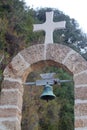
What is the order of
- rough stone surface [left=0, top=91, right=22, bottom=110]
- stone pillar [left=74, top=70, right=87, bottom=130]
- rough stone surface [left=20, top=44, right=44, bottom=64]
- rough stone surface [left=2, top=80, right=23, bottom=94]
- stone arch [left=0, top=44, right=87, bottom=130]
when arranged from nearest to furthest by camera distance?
stone pillar [left=74, top=70, right=87, bottom=130]
stone arch [left=0, top=44, right=87, bottom=130]
rough stone surface [left=0, top=91, right=22, bottom=110]
rough stone surface [left=2, top=80, right=23, bottom=94]
rough stone surface [left=20, top=44, right=44, bottom=64]

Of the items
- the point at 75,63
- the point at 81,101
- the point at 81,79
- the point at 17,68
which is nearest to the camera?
the point at 81,101

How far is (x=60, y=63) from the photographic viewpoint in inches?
155

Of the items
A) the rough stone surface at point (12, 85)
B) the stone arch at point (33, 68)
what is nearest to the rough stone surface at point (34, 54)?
the stone arch at point (33, 68)

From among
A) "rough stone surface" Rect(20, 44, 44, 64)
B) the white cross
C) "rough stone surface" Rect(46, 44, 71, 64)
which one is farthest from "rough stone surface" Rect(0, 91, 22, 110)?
the white cross

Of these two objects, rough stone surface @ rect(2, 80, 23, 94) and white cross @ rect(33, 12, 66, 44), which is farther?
white cross @ rect(33, 12, 66, 44)

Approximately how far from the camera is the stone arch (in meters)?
3.63

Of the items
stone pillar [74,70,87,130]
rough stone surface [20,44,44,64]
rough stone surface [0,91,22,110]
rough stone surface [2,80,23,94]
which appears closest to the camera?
stone pillar [74,70,87,130]

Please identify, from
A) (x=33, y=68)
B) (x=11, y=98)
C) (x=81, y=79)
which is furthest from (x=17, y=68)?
(x=81, y=79)

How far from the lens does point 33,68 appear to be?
4082 mm

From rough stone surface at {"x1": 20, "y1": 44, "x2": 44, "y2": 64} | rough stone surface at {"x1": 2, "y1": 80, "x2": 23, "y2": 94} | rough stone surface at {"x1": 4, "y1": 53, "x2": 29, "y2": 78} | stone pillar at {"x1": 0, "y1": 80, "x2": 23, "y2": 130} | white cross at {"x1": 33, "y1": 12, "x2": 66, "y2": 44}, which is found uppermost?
white cross at {"x1": 33, "y1": 12, "x2": 66, "y2": 44}

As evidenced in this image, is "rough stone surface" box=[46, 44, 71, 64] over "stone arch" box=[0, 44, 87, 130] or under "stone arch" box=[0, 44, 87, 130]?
over

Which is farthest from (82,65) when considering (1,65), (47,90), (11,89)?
(1,65)

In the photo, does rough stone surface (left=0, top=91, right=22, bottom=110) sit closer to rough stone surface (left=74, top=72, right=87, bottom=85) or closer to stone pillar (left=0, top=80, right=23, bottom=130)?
stone pillar (left=0, top=80, right=23, bottom=130)

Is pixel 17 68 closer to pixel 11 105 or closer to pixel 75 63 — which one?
pixel 11 105
